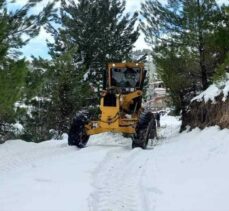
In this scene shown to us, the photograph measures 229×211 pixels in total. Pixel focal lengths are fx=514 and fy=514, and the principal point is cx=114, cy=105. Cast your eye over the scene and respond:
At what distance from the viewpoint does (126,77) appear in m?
16.2

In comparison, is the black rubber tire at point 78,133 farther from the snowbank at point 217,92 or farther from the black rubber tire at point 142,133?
the snowbank at point 217,92

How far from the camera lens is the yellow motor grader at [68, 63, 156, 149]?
1398 cm

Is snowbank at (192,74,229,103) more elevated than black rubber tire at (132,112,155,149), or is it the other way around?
snowbank at (192,74,229,103)

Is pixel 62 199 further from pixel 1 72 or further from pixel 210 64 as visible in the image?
pixel 210 64

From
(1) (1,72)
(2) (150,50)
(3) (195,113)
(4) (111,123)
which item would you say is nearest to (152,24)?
(2) (150,50)

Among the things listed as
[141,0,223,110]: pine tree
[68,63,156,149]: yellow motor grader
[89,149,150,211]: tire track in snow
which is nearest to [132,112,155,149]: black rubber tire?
[68,63,156,149]: yellow motor grader

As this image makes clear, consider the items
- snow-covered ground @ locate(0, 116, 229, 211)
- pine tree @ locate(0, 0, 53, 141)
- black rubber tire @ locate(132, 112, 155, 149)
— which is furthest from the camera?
black rubber tire @ locate(132, 112, 155, 149)

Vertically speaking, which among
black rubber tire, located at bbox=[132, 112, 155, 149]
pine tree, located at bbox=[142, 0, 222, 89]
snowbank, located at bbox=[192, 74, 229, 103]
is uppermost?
pine tree, located at bbox=[142, 0, 222, 89]

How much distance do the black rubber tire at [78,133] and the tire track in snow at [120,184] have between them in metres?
2.80

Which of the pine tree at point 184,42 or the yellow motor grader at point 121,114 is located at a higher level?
the pine tree at point 184,42

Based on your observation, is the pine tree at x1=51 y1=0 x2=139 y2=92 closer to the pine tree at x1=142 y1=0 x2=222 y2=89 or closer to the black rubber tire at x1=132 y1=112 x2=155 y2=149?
the pine tree at x1=142 y1=0 x2=222 y2=89

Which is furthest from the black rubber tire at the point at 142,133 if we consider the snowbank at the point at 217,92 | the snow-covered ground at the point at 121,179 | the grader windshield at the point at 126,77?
the grader windshield at the point at 126,77

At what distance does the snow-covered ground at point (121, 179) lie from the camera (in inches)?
263

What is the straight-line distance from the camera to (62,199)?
6.93 m
